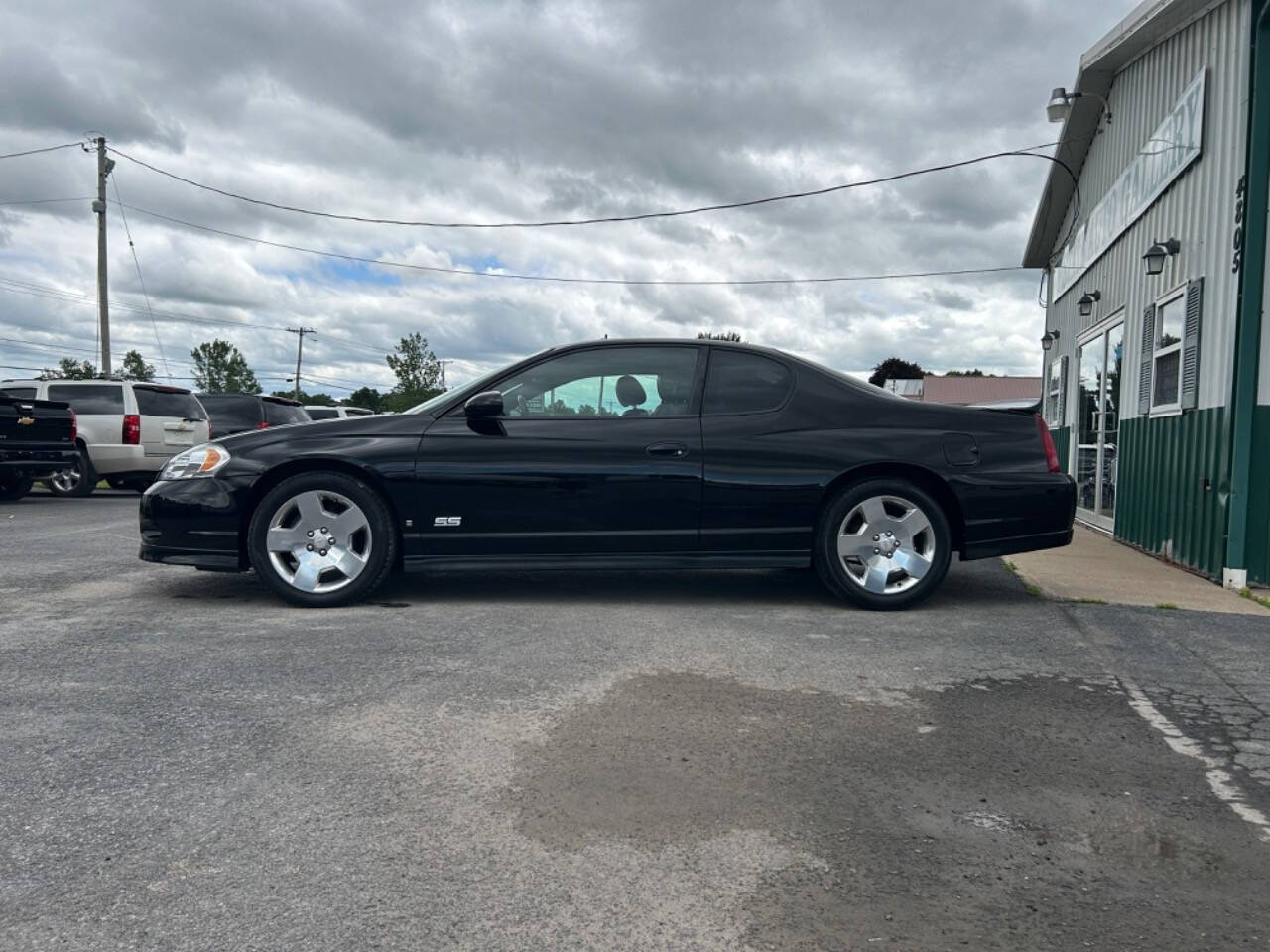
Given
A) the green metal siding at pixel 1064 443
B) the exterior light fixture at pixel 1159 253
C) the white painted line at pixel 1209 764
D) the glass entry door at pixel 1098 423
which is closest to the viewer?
the white painted line at pixel 1209 764

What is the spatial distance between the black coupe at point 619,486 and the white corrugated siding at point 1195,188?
2.75 m

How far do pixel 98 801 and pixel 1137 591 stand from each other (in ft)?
19.7

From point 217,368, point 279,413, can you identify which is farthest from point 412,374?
point 279,413

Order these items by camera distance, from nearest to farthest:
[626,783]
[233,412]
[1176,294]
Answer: [626,783] < [1176,294] < [233,412]

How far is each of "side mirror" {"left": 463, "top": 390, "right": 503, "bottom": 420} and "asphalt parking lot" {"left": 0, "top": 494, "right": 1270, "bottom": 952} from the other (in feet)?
3.68

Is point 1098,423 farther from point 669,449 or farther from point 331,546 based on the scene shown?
point 331,546

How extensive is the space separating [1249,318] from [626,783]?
20.1ft

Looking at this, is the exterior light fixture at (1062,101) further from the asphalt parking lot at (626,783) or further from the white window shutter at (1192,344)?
the asphalt parking lot at (626,783)

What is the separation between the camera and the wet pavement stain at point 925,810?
2.21 metres

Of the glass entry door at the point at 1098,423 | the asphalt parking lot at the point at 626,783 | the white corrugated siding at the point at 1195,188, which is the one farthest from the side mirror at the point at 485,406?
the glass entry door at the point at 1098,423

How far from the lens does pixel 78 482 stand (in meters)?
15.0

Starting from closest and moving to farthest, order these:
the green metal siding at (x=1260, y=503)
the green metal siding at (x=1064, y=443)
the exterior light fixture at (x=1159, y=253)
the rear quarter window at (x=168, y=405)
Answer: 1. the green metal siding at (x=1260, y=503)
2. the exterior light fixture at (x=1159, y=253)
3. the rear quarter window at (x=168, y=405)
4. the green metal siding at (x=1064, y=443)

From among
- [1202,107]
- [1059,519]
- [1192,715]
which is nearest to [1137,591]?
[1059,519]

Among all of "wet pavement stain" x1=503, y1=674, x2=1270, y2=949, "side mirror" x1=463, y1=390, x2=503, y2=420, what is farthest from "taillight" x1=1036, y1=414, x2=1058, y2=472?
"side mirror" x1=463, y1=390, x2=503, y2=420
